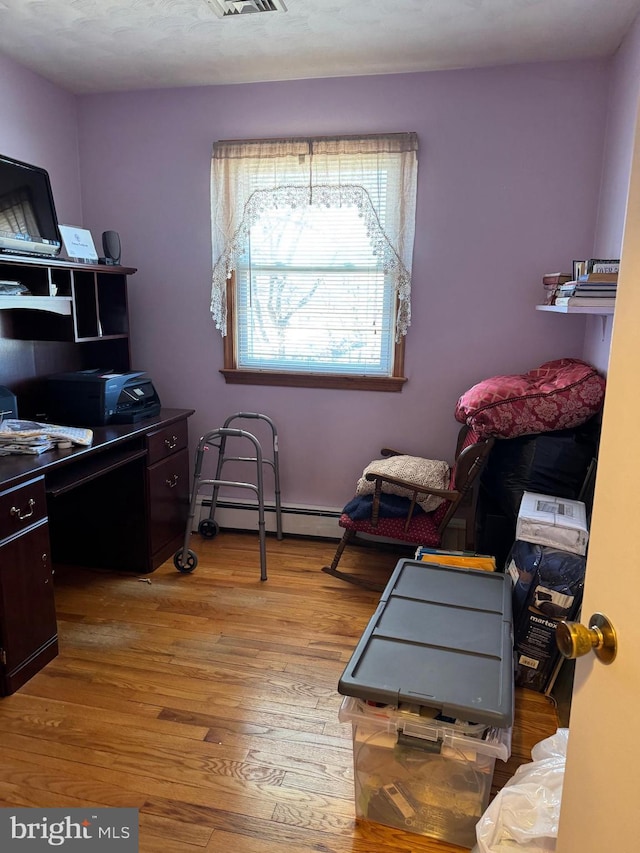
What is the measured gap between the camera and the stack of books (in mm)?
2176

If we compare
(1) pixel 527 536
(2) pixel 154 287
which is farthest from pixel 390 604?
(2) pixel 154 287

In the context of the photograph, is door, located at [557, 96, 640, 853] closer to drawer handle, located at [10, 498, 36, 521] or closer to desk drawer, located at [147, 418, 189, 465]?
drawer handle, located at [10, 498, 36, 521]

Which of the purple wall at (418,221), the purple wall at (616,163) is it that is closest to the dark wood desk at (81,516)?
the purple wall at (418,221)

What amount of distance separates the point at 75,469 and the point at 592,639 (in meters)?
2.22

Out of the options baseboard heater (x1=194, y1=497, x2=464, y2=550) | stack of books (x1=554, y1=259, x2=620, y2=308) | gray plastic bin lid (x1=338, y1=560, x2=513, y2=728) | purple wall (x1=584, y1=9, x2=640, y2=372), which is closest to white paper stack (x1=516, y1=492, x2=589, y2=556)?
gray plastic bin lid (x1=338, y1=560, x2=513, y2=728)

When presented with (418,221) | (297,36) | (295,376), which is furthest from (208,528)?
(297,36)

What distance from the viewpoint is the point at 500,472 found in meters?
2.72

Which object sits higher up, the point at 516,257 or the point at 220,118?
the point at 220,118

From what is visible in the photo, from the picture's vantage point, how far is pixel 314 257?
10.7 feet

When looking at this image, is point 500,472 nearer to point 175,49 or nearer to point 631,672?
point 631,672

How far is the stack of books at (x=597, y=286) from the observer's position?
7.14 feet

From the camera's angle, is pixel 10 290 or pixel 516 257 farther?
pixel 516 257

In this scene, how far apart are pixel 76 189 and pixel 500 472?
2.94 m

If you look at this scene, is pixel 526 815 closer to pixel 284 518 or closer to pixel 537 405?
pixel 537 405
